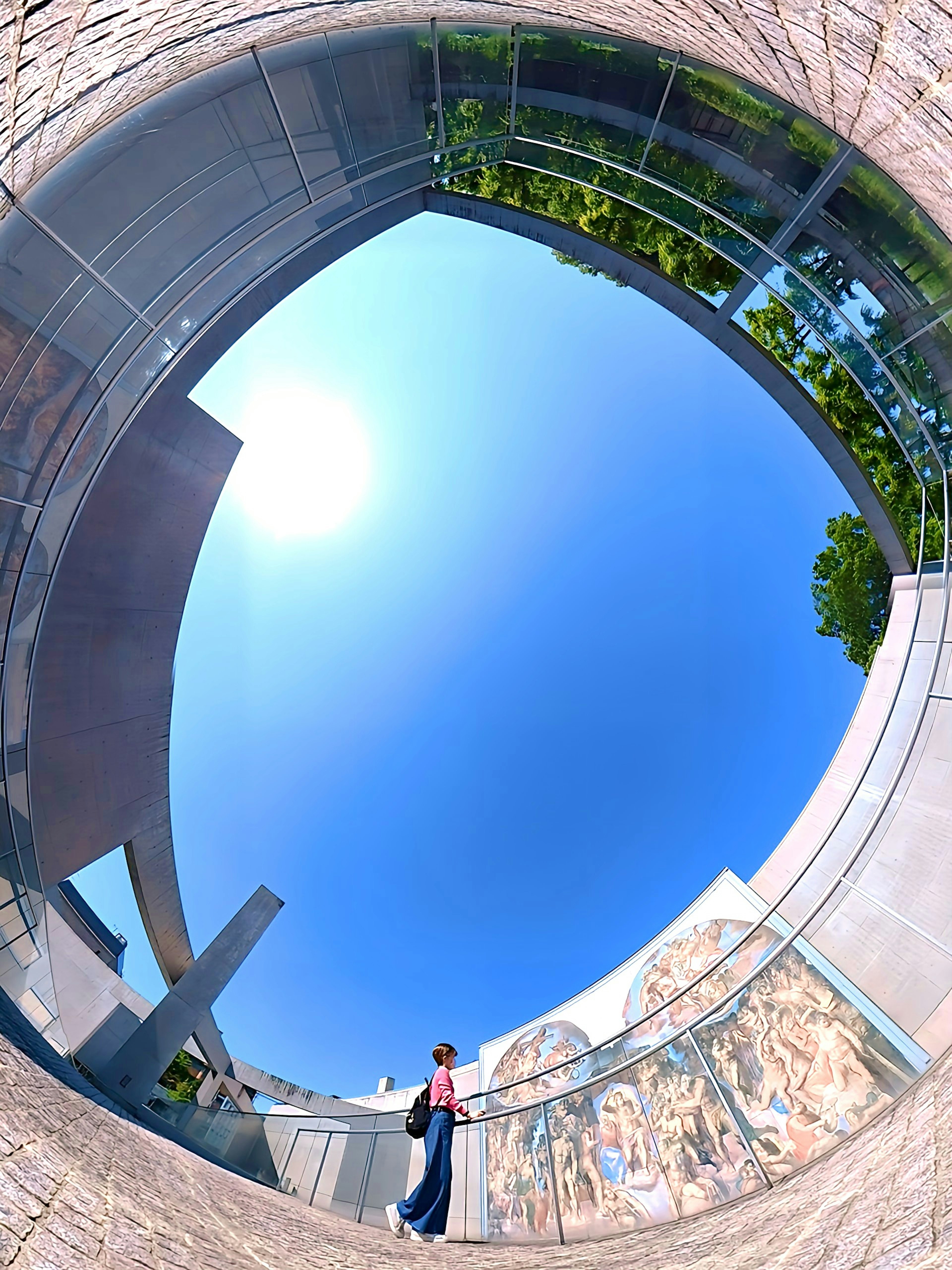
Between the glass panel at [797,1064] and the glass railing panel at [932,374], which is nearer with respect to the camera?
the glass panel at [797,1064]

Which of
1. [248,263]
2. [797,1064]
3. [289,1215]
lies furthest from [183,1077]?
[248,263]

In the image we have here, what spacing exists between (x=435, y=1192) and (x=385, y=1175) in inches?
68.0

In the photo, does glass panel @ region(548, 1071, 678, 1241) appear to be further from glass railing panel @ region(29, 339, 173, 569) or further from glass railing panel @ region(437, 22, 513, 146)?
glass railing panel @ region(437, 22, 513, 146)

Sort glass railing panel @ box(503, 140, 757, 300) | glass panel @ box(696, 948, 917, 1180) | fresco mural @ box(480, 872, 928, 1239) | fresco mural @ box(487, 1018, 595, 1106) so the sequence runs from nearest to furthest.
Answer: glass panel @ box(696, 948, 917, 1180) → fresco mural @ box(480, 872, 928, 1239) → glass railing panel @ box(503, 140, 757, 300) → fresco mural @ box(487, 1018, 595, 1106)

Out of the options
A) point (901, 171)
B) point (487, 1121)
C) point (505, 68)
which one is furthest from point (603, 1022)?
point (505, 68)

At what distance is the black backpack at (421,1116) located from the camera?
441 cm

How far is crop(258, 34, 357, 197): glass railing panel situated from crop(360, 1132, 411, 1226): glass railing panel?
9.32 meters

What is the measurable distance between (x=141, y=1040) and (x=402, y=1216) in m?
6.58

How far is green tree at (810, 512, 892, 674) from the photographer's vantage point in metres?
10.8

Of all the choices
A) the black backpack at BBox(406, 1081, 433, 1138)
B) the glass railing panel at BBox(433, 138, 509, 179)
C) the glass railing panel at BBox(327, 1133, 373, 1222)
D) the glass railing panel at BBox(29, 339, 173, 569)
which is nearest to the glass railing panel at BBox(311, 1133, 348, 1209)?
the glass railing panel at BBox(327, 1133, 373, 1222)

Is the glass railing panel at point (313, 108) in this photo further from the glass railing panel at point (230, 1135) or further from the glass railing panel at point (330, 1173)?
the glass railing panel at point (230, 1135)

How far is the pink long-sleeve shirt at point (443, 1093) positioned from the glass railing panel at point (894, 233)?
7096mm

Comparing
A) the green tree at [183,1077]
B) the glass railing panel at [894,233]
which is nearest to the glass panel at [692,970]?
the glass railing panel at [894,233]

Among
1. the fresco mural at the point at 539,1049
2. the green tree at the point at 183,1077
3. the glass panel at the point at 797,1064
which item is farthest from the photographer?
the fresco mural at the point at 539,1049
